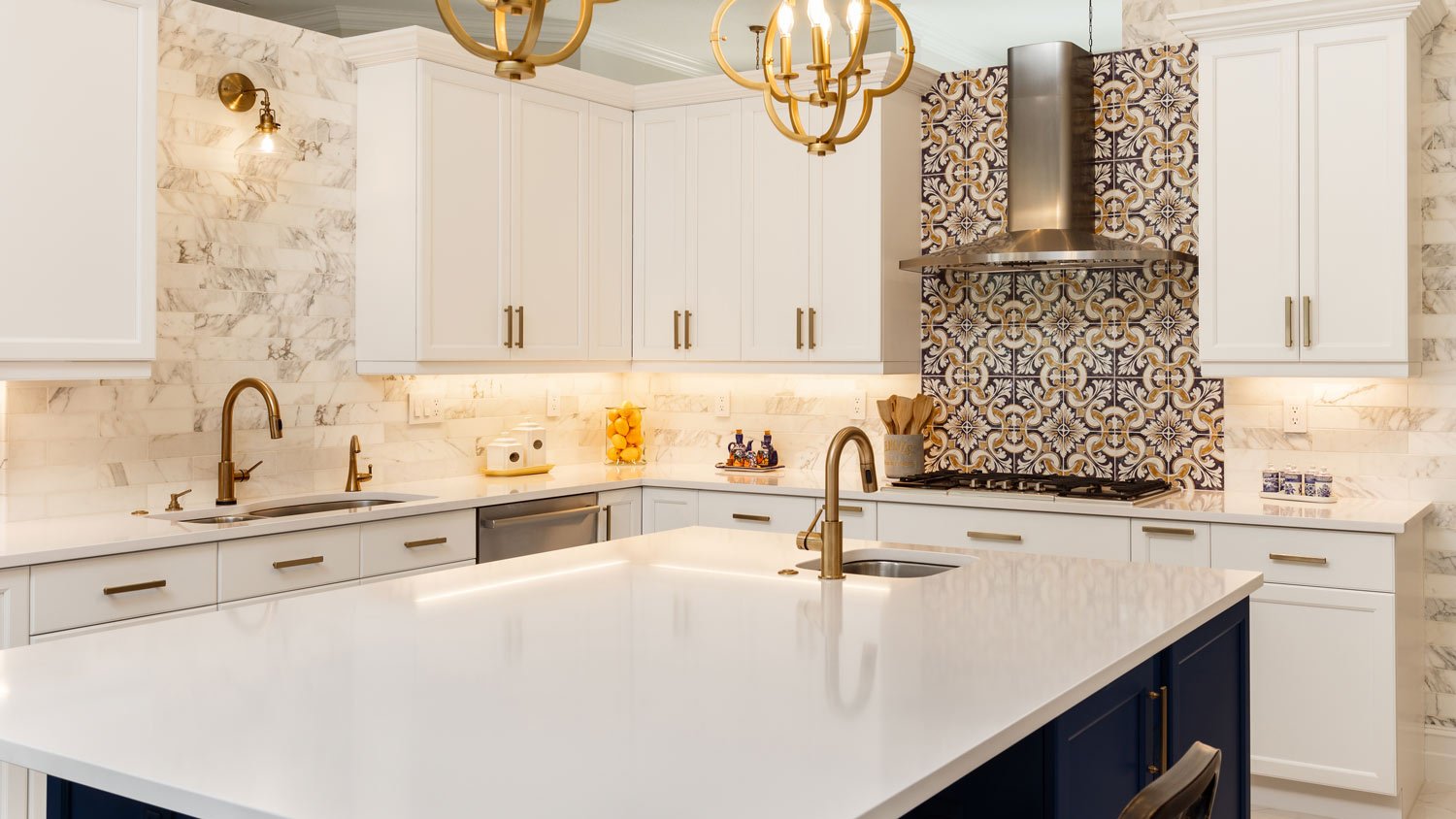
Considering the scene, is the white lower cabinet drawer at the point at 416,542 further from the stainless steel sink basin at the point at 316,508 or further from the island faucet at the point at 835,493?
the island faucet at the point at 835,493

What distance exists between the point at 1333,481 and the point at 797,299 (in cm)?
204

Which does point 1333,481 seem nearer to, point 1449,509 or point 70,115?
point 1449,509

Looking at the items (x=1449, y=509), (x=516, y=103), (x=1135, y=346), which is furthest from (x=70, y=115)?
(x=1449, y=509)

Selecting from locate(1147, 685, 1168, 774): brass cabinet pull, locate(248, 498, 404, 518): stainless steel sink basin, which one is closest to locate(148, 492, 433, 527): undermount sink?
locate(248, 498, 404, 518): stainless steel sink basin

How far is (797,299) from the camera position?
16.3 ft

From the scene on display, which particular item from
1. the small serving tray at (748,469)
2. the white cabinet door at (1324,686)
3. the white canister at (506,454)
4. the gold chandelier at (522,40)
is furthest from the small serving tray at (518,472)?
the gold chandelier at (522,40)

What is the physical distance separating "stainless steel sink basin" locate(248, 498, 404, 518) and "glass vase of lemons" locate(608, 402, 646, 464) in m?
1.31

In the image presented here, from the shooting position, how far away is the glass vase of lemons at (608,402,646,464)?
5.54 meters

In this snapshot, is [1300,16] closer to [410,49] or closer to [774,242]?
[774,242]

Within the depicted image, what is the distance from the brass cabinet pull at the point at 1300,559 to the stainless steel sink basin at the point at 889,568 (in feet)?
4.90

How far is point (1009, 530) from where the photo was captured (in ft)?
13.9

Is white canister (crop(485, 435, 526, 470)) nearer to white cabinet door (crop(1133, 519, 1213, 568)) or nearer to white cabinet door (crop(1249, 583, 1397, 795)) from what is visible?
white cabinet door (crop(1133, 519, 1213, 568))

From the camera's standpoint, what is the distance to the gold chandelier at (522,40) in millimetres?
1614

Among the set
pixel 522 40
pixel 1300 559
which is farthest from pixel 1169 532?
pixel 522 40
